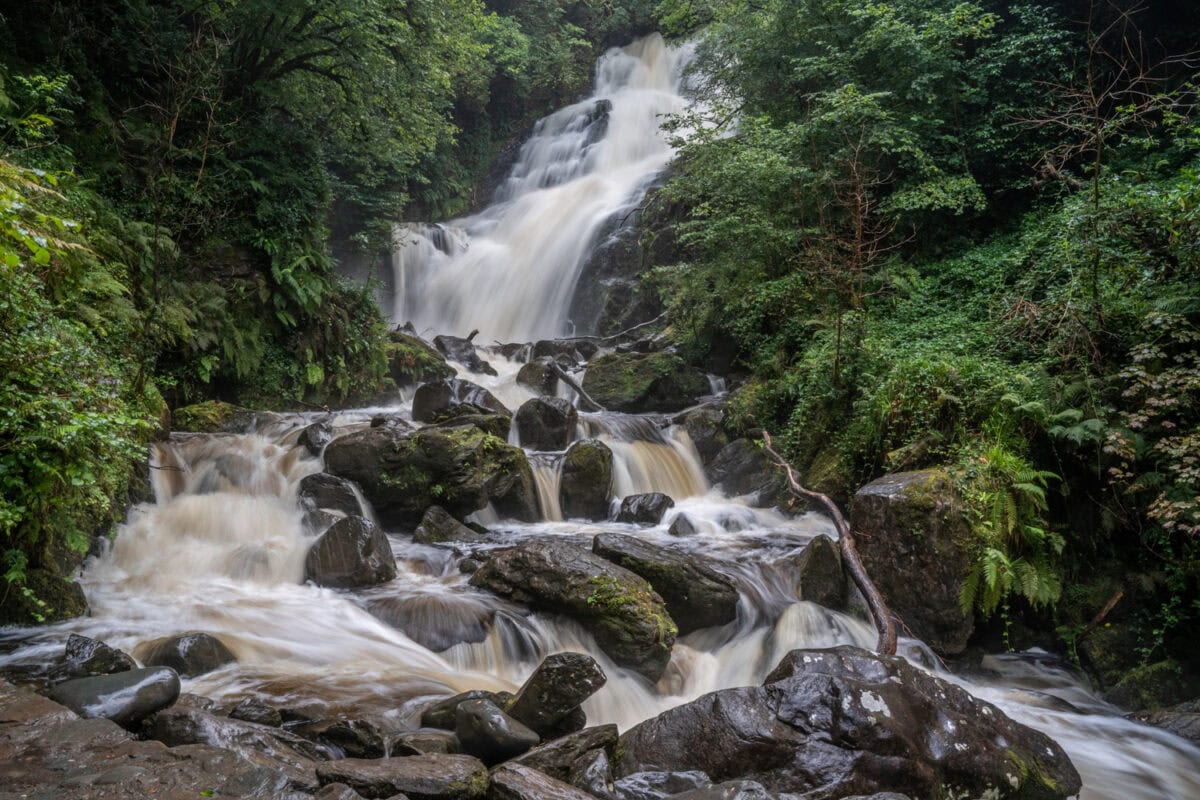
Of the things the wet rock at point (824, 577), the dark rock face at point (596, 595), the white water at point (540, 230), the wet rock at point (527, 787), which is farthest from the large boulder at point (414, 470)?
the white water at point (540, 230)

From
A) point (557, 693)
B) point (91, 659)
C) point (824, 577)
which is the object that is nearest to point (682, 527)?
point (824, 577)

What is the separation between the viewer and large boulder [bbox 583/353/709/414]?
554 inches

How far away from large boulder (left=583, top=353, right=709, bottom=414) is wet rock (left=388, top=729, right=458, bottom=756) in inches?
393

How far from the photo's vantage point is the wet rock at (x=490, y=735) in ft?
14.2

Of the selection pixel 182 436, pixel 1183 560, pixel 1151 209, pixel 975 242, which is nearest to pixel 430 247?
pixel 182 436

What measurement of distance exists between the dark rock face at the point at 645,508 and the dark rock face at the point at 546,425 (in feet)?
6.90

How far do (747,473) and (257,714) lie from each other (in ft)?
27.0

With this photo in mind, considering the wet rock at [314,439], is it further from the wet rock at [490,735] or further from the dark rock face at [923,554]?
the dark rock face at [923,554]

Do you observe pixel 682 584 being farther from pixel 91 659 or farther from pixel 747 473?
pixel 91 659

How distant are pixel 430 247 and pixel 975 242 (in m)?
17.8

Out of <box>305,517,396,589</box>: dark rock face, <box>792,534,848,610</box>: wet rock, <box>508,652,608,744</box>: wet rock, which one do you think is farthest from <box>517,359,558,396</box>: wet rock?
<box>508,652,608,744</box>: wet rock

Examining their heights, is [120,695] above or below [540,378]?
below

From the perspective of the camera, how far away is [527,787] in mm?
3553

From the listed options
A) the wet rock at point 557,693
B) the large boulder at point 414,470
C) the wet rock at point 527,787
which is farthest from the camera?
the large boulder at point 414,470
